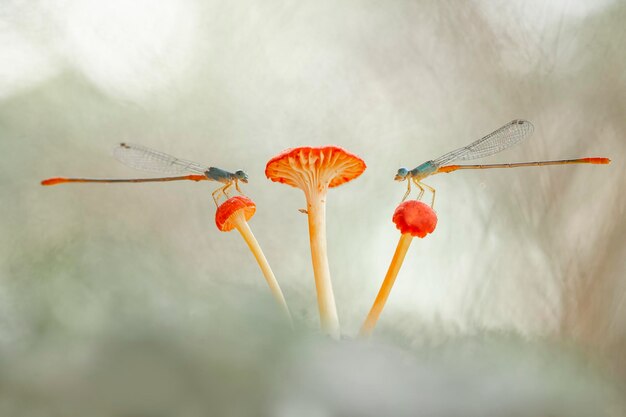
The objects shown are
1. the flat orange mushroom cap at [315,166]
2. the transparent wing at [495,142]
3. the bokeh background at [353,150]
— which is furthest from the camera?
the transparent wing at [495,142]

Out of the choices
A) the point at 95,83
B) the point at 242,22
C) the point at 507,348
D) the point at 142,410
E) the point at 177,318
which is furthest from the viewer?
the point at 242,22

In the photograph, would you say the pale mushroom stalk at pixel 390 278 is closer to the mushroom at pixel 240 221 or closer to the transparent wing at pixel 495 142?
the mushroom at pixel 240 221

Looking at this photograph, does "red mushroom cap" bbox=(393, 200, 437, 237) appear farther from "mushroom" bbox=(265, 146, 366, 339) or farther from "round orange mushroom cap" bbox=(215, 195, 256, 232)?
"round orange mushroom cap" bbox=(215, 195, 256, 232)

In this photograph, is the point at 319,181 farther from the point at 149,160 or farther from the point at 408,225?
the point at 149,160

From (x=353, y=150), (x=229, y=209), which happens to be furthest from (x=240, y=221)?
(x=353, y=150)

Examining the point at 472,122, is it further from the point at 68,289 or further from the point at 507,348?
the point at 68,289

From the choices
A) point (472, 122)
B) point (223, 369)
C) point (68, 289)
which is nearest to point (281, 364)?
point (223, 369)

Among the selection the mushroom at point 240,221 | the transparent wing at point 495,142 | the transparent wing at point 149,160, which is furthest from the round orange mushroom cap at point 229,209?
the transparent wing at point 495,142
